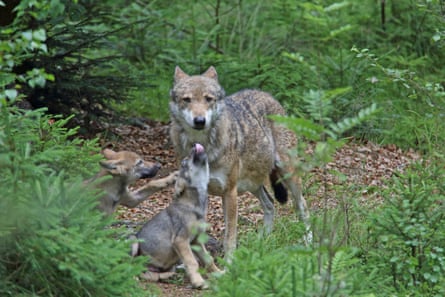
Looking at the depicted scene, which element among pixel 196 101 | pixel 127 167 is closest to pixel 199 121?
pixel 196 101

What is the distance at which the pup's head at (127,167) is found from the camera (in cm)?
740

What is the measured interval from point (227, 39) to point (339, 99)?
3613 mm

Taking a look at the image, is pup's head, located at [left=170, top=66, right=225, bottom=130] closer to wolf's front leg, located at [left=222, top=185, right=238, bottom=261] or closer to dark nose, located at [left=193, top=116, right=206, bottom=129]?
dark nose, located at [left=193, top=116, right=206, bottom=129]

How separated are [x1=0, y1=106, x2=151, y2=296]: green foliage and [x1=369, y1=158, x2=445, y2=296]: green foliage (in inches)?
81.2

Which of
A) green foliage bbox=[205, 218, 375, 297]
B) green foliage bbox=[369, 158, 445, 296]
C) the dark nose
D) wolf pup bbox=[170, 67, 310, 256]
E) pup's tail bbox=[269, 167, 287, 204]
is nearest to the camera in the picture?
green foliage bbox=[205, 218, 375, 297]

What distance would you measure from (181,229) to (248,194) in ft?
12.4

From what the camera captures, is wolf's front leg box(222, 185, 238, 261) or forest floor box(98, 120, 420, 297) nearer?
wolf's front leg box(222, 185, 238, 261)

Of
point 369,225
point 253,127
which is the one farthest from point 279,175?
point 369,225

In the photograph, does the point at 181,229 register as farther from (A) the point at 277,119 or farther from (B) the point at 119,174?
(A) the point at 277,119

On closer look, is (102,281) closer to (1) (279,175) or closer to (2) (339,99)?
(1) (279,175)

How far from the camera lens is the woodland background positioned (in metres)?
5.50

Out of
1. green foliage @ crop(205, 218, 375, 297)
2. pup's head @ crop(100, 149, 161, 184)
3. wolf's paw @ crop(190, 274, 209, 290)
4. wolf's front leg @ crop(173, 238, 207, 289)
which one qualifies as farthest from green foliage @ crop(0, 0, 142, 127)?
green foliage @ crop(205, 218, 375, 297)

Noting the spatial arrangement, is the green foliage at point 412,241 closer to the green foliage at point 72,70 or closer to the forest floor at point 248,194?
the forest floor at point 248,194

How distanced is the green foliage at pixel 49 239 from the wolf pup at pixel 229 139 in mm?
2282
